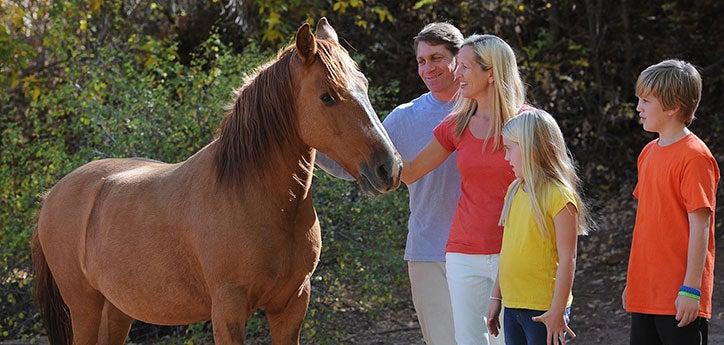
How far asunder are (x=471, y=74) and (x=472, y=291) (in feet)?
2.60

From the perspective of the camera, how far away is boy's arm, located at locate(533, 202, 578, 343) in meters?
3.25

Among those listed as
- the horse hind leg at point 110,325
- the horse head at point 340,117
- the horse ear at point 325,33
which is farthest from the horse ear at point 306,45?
the horse hind leg at point 110,325

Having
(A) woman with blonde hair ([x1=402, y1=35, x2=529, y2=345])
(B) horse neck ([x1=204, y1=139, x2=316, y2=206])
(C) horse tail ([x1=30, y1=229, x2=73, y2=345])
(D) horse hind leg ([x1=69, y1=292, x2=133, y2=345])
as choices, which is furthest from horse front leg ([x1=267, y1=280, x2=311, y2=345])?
(C) horse tail ([x1=30, y1=229, x2=73, y2=345])

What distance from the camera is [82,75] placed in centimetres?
745

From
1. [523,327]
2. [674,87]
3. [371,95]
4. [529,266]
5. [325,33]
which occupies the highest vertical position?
[325,33]

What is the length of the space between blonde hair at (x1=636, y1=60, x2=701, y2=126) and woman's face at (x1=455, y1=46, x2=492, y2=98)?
0.55 m

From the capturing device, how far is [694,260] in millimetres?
3270

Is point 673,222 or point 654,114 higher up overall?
point 654,114

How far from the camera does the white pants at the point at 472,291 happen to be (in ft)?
12.0

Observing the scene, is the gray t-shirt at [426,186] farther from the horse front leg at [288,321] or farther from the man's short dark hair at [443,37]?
the horse front leg at [288,321]

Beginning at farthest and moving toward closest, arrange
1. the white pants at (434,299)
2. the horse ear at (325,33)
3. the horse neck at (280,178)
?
the white pants at (434,299) < the horse ear at (325,33) < the horse neck at (280,178)

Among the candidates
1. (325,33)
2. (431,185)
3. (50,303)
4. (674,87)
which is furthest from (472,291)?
(50,303)

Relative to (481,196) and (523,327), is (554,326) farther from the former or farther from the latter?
(481,196)

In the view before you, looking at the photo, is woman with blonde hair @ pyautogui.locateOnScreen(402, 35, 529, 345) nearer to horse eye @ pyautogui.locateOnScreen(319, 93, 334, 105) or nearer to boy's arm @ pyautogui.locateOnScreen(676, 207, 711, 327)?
horse eye @ pyautogui.locateOnScreen(319, 93, 334, 105)
